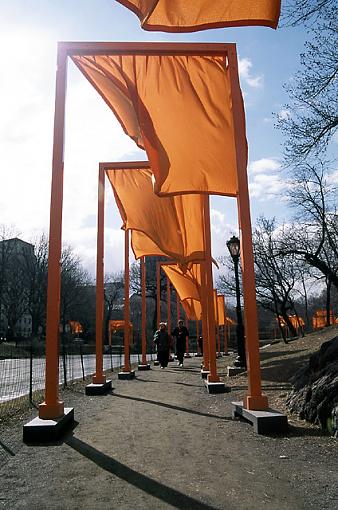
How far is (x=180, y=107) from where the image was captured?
7.59 metres

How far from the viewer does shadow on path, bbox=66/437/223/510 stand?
3.35 m

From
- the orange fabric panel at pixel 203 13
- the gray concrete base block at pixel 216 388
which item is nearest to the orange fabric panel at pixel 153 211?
the gray concrete base block at pixel 216 388

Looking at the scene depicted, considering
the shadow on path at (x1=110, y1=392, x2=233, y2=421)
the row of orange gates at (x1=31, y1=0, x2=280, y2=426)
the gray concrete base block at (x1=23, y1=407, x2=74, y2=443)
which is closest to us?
the gray concrete base block at (x1=23, y1=407, x2=74, y2=443)

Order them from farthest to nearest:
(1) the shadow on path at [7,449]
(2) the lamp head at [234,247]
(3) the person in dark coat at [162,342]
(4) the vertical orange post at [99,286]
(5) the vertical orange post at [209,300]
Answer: (3) the person in dark coat at [162,342], (2) the lamp head at [234,247], (4) the vertical orange post at [99,286], (5) the vertical orange post at [209,300], (1) the shadow on path at [7,449]

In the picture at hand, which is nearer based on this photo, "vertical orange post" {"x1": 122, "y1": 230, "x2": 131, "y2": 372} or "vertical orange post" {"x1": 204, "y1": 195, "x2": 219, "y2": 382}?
"vertical orange post" {"x1": 204, "y1": 195, "x2": 219, "y2": 382}

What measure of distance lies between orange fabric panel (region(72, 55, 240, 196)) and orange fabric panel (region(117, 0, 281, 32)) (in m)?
2.11

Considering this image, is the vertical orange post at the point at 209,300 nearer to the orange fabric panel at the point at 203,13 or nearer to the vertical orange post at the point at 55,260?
the vertical orange post at the point at 55,260

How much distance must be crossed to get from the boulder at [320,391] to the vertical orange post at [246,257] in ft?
2.12

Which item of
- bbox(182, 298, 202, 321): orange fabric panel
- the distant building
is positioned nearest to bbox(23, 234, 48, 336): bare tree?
the distant building

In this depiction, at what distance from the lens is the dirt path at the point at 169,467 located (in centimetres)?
341

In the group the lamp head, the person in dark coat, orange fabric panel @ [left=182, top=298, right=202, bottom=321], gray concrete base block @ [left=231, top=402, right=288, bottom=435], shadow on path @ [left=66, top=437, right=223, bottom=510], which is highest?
the lamp head

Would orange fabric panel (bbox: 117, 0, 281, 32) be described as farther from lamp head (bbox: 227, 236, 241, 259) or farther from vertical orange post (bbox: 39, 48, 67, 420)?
lamp head (bbox: 227, 236, 241, 259)

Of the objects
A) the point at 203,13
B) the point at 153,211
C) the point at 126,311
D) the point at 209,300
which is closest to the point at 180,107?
the point at 203,13

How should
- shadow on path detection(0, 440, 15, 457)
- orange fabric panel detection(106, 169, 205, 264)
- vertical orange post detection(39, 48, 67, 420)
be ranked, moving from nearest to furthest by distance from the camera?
shadow on path detection(0, 440, 15, 457)
vertical orange post detection(39, 48, 67, 420)
orange fabric panel detection(106, 169, 205, 264)
